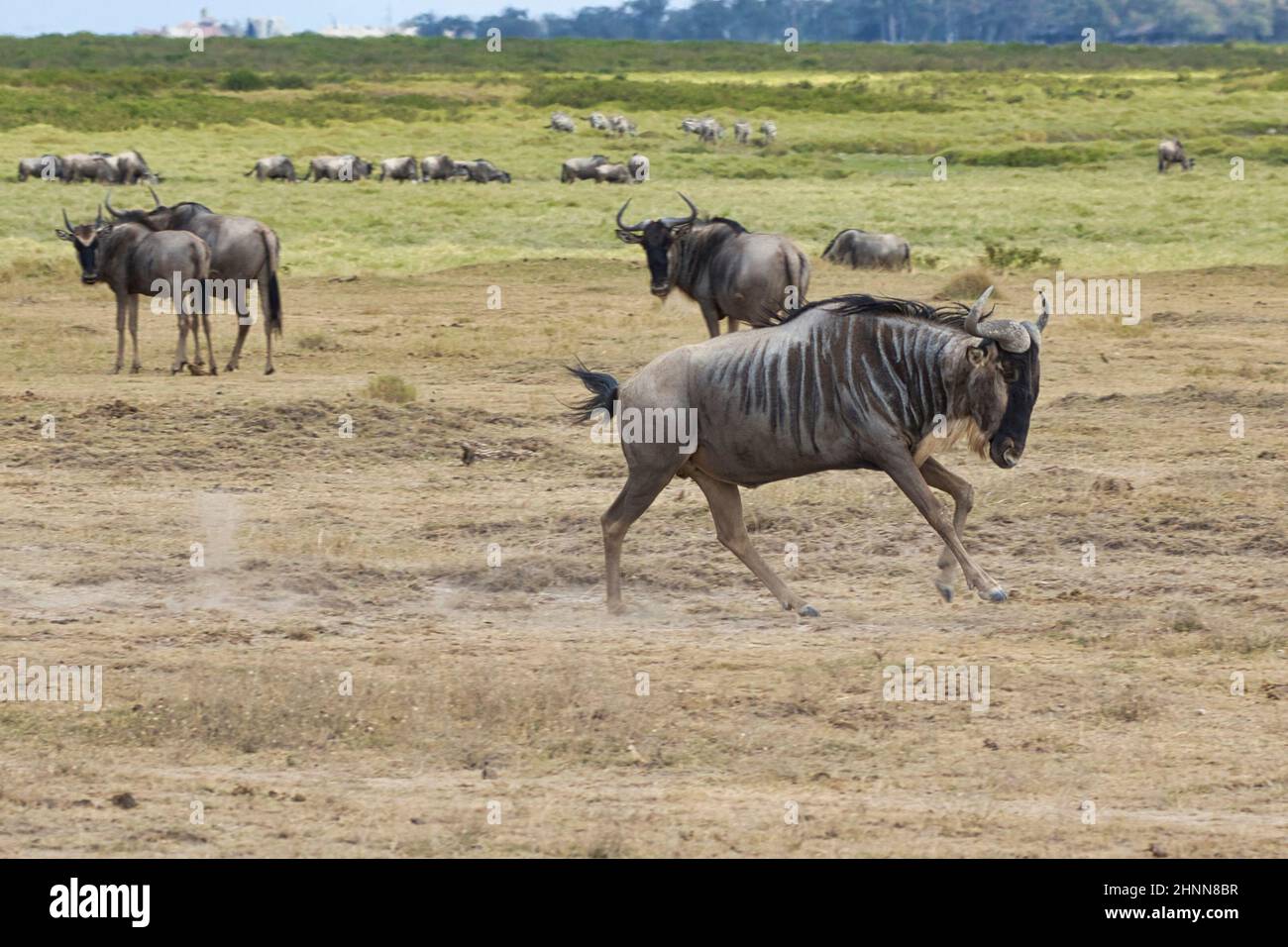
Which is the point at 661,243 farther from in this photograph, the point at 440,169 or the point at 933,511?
the point at 440,169

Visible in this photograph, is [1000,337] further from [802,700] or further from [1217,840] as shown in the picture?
[1217,840]

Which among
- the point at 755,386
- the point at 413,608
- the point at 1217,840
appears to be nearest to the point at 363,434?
the point at 413,608

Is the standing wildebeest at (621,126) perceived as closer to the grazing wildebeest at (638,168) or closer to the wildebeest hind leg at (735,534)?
the grazing wildebeest at (638,168)

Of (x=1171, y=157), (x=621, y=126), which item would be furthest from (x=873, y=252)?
(x=621, y=126)

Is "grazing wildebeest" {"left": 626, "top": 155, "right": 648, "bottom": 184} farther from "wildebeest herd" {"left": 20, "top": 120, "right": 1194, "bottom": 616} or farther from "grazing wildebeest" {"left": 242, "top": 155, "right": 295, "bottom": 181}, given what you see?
"wildebeest herd" {"left": 20, "top": 120, "right": 1194, "bottom": 616}

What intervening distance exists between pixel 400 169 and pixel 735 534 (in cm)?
3261

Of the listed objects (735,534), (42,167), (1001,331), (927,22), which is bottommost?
(735,534)

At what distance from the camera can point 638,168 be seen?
4038 cm

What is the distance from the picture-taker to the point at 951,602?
8.39m

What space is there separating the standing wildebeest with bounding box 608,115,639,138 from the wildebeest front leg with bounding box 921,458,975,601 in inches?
1781

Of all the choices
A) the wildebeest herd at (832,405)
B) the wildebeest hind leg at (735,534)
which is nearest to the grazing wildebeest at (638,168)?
the wildebeest herd at (832,405)

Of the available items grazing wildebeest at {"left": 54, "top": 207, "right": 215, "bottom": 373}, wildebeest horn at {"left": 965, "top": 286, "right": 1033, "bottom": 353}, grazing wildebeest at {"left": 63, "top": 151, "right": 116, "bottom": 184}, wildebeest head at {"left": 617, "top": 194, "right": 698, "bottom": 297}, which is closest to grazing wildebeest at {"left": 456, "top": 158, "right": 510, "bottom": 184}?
grazing wildebeest at {"left": 63, "top": 151, "right": 116, "bottom": 184}

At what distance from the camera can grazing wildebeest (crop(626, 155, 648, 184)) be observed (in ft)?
131

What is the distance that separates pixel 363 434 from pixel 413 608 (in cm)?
386
